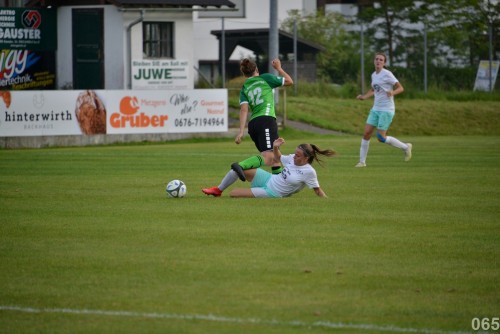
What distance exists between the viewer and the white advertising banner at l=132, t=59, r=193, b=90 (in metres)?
38.5

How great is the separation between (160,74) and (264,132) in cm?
2334

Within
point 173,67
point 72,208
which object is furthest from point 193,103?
point 72,208

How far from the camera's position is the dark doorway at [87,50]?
41406mm

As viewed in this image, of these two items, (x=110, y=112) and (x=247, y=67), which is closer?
(x=247, y=67)

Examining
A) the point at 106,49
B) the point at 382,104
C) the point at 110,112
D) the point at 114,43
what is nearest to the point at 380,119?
the point at 382,104

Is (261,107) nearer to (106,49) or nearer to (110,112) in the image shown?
(110,112)

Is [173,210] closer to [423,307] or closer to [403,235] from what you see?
[403,235]

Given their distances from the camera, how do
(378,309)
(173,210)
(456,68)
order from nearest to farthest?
1. (378,309)
2. (173,210)
3. (456,68)

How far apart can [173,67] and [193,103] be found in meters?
4.86

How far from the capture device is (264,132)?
16.1m

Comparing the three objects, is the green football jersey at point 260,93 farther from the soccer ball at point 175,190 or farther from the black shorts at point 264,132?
the soccer ball at point 175,190

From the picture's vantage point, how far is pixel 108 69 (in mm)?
41438

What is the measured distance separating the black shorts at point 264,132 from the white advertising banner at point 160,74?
2262 centimetres

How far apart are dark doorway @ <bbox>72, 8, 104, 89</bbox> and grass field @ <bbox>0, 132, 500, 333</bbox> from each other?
2363 centimetres
